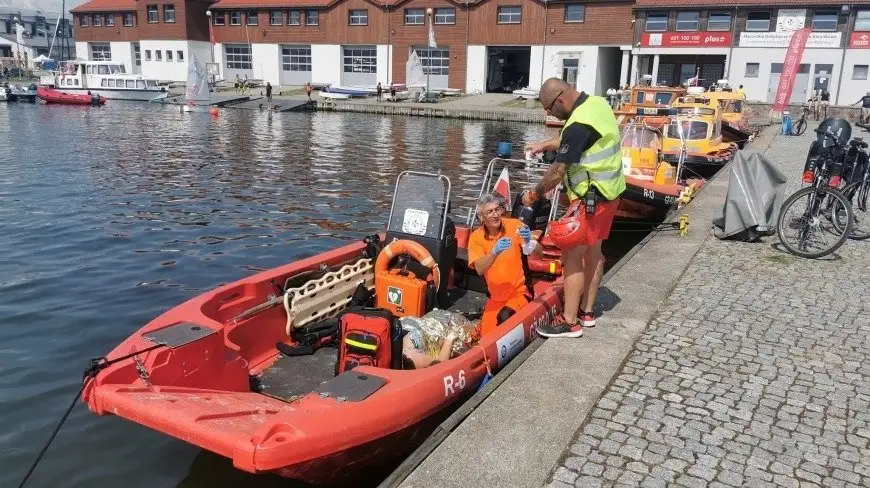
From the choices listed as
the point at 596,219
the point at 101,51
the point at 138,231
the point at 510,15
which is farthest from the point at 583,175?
the point at 101,51

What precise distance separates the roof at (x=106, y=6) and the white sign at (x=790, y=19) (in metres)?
55.3

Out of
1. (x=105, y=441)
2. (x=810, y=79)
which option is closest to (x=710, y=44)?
(x=810, y=79)

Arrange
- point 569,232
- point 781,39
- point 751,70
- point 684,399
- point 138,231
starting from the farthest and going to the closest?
1. point 751,70
2. point 781,39
3. point 138,231
4. point 569,232
5. point 684,399

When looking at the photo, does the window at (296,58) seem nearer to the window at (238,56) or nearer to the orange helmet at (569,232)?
the window at (238,56)

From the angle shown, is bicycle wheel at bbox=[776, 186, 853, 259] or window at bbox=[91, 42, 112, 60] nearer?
bicycle wheel at bbox=[776, 186, 853, 259]

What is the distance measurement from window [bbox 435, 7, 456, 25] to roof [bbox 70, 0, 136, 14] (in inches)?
1272

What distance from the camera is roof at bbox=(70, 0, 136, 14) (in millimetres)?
63125

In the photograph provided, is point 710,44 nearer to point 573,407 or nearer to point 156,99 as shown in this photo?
point 156,99

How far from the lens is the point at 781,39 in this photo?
38.0 metres

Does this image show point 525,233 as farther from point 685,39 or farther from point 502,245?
point 685,39

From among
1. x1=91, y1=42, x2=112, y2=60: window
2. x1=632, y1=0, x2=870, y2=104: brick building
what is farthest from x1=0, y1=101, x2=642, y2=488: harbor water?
x1=91, y1=42, x2=112, y2=60: window

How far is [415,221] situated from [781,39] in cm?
3876

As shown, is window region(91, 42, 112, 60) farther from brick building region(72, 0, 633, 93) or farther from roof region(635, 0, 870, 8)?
roof region(635, 0, 870, 8)

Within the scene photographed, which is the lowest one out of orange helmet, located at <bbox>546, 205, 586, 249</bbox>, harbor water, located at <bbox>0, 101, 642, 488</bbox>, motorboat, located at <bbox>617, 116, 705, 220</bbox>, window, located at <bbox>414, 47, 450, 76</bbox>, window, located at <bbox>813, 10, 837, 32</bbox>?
harbor water, located at <bbox>0, 101, 642, 488</bbox>
